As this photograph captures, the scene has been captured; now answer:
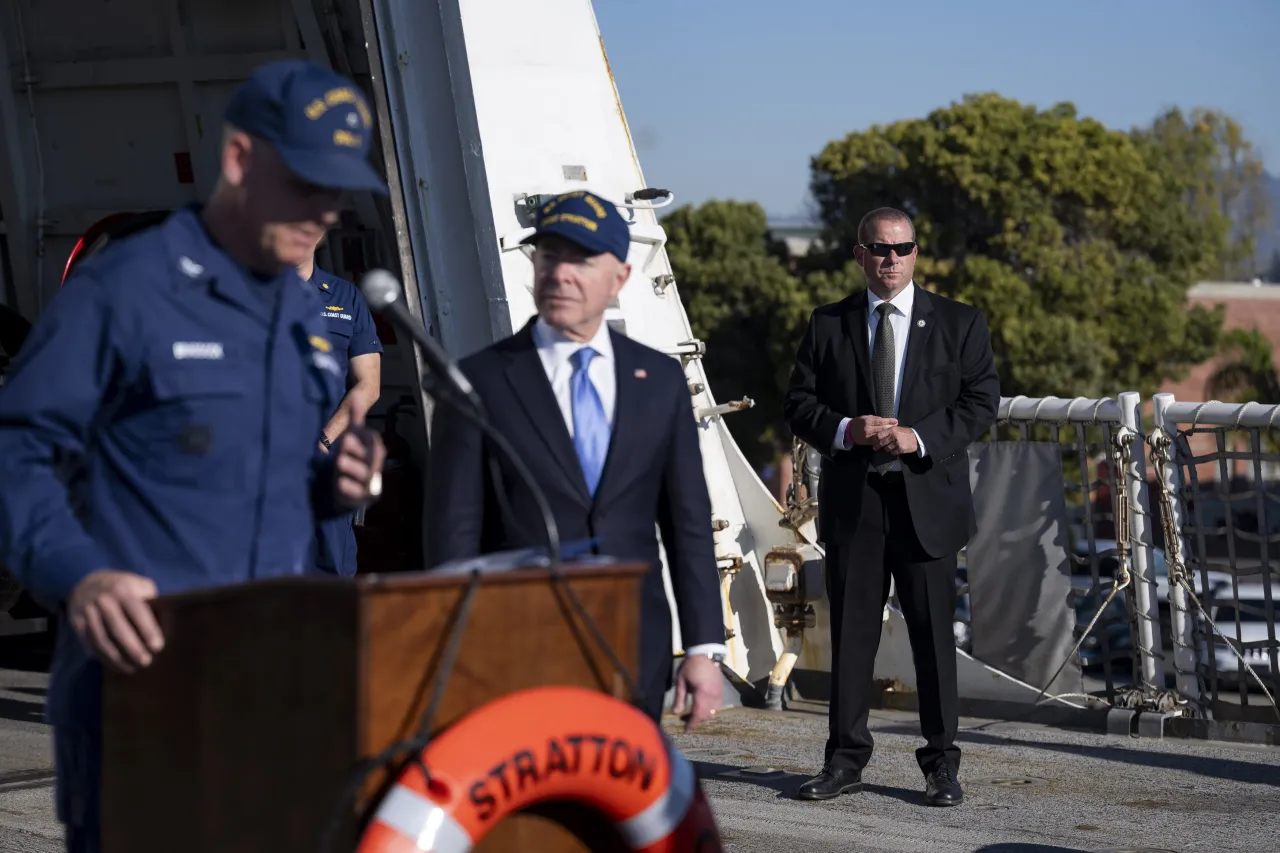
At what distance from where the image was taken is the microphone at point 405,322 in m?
3.04

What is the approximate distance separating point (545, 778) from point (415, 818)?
0.77ft

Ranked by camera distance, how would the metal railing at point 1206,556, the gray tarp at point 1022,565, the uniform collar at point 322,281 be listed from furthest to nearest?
the gray tarp at point 1022,565, the metal railing at point 1206,556, the uniform collar at point 322,281

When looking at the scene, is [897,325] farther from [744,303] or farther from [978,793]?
[744,303]

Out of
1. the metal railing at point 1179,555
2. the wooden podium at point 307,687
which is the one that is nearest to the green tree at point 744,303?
the metal railing at point 1179,555

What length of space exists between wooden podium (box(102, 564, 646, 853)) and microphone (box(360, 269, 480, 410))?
1.61ft

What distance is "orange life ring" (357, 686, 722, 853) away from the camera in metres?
2.57

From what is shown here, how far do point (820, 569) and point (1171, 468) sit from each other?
1670mm

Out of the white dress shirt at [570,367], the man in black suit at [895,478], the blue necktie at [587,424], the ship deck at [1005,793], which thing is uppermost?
the white dress shirt at [570,367]

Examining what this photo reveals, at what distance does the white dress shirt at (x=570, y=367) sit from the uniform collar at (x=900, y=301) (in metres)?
3.05

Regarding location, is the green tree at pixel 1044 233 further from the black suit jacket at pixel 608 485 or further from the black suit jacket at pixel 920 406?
the black suit jacket at pixel 608 485

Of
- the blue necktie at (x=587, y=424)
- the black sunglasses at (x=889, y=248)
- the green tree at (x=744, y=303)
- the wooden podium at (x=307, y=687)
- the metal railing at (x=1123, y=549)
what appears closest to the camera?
the wooden podium at (x=307, y=687)

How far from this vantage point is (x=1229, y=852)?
221 inches

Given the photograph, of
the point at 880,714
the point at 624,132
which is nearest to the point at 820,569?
the point at 880,714

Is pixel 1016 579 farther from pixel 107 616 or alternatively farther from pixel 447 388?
pixel 107 616
